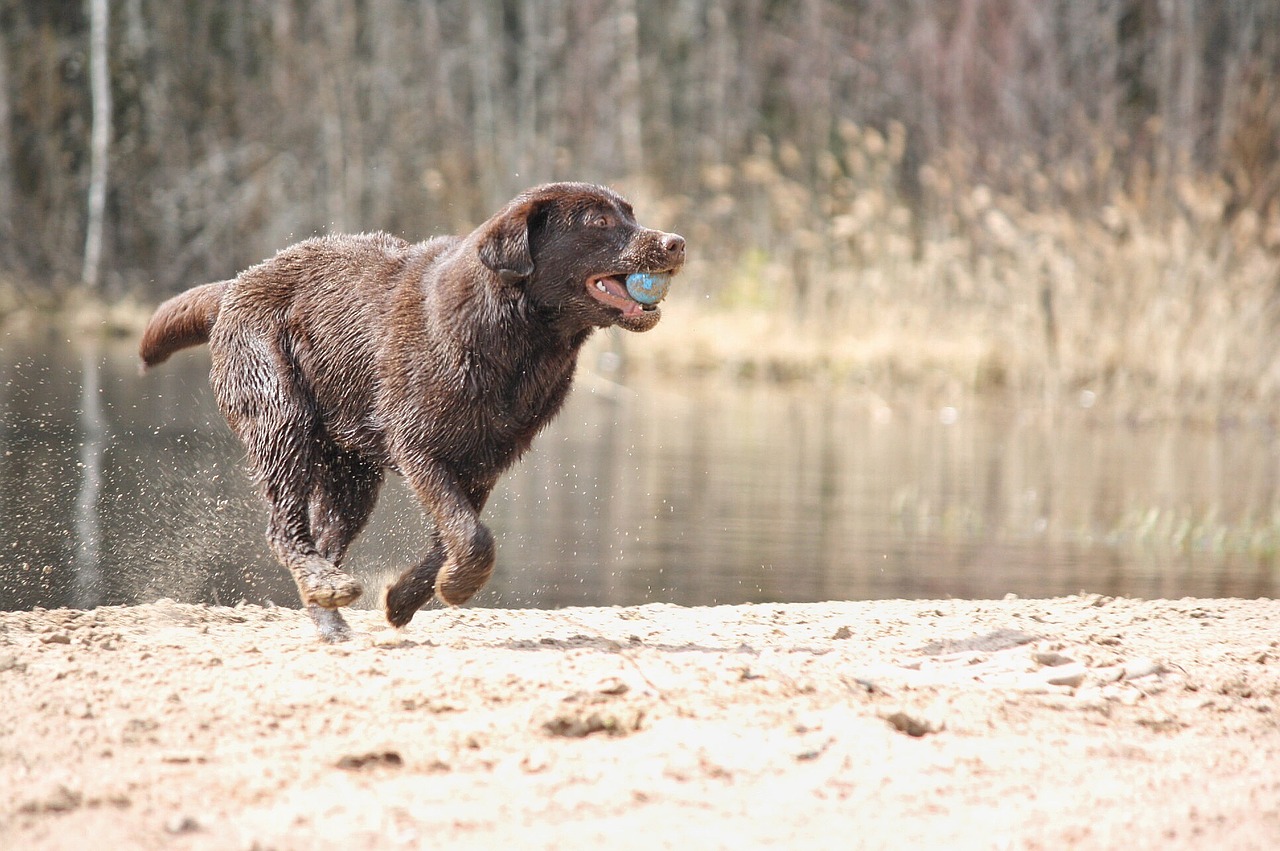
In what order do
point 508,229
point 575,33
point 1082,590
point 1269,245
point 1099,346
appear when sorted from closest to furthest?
1. point 508,229
2. point 1082,590
3. point 1269,245
4. point 1099,346
5. point 575,33

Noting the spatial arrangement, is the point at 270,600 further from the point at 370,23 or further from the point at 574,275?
the point at 370,23

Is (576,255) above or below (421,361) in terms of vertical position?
above

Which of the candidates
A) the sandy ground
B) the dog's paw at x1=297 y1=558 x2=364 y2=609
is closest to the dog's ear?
the dog's paw at x1=297 y1=558 x2=364 y2=609

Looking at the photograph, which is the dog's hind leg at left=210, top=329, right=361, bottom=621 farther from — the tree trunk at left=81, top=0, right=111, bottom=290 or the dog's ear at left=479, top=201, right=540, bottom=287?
the tree trunk at left=81, top=0, right=111, bottom=290

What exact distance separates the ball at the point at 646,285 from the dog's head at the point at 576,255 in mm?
18

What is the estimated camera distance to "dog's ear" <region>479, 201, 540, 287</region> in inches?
211

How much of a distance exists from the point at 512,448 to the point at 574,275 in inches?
26.0

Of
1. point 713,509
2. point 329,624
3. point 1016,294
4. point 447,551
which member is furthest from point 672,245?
point 1016,294

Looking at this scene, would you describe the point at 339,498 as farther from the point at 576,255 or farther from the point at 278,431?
the point at 576,255

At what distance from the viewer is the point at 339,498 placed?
235 inches

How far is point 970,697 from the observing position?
15.1 ft

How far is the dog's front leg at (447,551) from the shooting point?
5.18 m

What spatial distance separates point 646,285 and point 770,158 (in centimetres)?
1943

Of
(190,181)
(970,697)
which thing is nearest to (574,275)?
(970,697)
